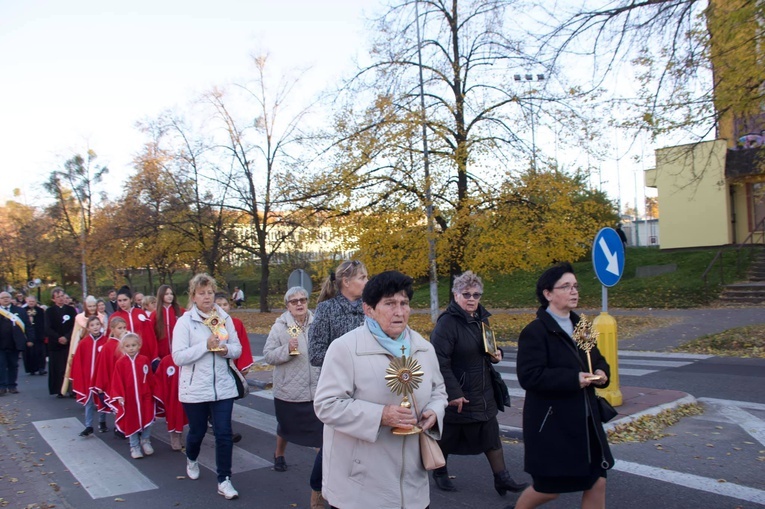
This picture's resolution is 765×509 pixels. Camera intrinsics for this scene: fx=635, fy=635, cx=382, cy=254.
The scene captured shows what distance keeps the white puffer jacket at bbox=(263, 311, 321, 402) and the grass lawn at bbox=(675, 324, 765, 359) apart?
10.1 meters

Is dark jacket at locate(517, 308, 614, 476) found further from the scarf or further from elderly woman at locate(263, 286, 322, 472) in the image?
elderly woman at locate(263, 286, 322, 472)

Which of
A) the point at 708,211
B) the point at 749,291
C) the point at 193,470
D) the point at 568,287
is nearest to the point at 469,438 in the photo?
the point at 568,287

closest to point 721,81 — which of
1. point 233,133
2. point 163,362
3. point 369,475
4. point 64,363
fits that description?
point 163,362

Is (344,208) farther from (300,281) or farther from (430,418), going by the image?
(430,418)

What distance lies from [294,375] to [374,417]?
302cm

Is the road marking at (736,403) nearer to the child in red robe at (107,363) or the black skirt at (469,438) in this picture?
the black skirt at (469,438)

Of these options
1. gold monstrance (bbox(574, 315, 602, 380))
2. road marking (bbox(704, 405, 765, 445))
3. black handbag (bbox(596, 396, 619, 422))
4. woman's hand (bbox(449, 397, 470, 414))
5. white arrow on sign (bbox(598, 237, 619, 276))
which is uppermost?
white arrow on sign (bbox(598, 237, 619, 276))

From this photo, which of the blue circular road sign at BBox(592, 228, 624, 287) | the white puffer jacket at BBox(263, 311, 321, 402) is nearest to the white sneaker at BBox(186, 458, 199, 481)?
the white puffer jacket at BBox(263, 311, 321, 402)

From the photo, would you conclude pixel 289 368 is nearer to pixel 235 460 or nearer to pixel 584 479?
pixel 235 460

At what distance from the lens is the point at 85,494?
574 cm

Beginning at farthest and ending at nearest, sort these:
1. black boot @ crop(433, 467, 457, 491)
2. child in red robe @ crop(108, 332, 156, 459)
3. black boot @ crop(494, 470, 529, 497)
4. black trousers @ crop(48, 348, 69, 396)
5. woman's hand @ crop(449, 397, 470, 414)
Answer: black trousers @ crop(48, 348, 69, 396) → child in red robe @ crop(108, 332, 156, 459) → black boot @ crop(433, 467, 457, 491) → black boot @ crop(494, 470, 529, 497) → woman's hand @ crop(449, 397, 470, 414)

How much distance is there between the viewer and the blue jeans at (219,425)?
5383 mm

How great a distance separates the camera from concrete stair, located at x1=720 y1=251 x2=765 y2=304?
20922 mm

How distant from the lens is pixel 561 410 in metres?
3.63
